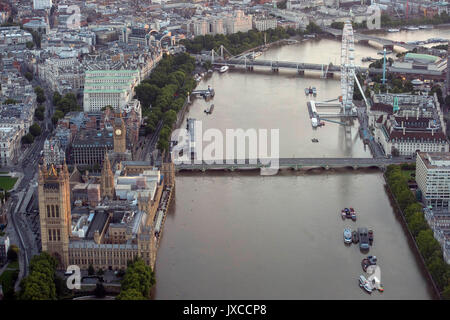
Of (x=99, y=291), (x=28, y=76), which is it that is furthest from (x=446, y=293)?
(x=28, y=76)

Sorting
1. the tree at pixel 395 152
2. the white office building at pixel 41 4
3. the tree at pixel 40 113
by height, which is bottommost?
the tree at pixel 395 152

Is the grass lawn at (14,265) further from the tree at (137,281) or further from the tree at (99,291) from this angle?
the tree at (137,281)

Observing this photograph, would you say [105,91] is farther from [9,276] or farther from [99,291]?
[99,291]

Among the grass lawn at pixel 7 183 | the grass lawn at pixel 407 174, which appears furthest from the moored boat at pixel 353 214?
the grass lawn at pixel 7 183

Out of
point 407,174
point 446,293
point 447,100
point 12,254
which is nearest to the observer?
point 446,293

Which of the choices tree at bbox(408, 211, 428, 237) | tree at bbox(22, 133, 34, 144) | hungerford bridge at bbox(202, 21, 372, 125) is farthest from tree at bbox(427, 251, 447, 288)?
tree at bbox(22, 133, 34, 144)

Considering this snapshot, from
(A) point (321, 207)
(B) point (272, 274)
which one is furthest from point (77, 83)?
(B) point (272, 274)
